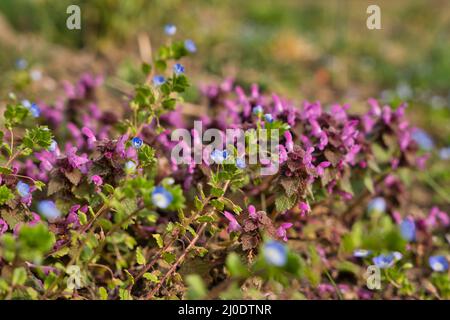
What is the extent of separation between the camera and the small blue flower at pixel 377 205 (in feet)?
9.03

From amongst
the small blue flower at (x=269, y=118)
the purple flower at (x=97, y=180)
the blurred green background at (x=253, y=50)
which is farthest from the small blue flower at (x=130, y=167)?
the blurred green background at (x=253, y=50)

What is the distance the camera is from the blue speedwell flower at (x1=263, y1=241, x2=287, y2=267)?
1.46 meters

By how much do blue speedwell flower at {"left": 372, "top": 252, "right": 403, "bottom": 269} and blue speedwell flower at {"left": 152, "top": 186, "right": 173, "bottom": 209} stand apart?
3.93 feet

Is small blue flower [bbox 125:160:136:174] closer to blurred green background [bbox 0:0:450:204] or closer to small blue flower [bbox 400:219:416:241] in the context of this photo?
small blue flower [bbox 400:219:416:241]

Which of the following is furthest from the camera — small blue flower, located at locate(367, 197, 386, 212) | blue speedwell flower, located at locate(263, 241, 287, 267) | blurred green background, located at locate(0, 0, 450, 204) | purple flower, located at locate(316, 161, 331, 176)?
blurred green background, located at locate(0, 0, 450, 204)

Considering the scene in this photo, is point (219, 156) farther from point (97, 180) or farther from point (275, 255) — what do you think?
point (275, 255)

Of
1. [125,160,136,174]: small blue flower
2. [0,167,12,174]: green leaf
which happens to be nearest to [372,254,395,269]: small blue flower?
[125,160,136,174]: small blue flower

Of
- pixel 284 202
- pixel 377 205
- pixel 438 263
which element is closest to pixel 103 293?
pixel 284 202

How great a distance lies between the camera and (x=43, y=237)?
1466mm

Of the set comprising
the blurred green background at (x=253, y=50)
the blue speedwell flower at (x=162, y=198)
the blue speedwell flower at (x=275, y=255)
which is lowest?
the blue speedwell flower at (x=275, y=255)

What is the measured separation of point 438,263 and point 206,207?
120 centimetres

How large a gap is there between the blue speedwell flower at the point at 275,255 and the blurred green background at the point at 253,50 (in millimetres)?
2099

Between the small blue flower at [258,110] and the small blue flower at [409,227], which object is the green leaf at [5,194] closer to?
the small blue flower at [258,110]
